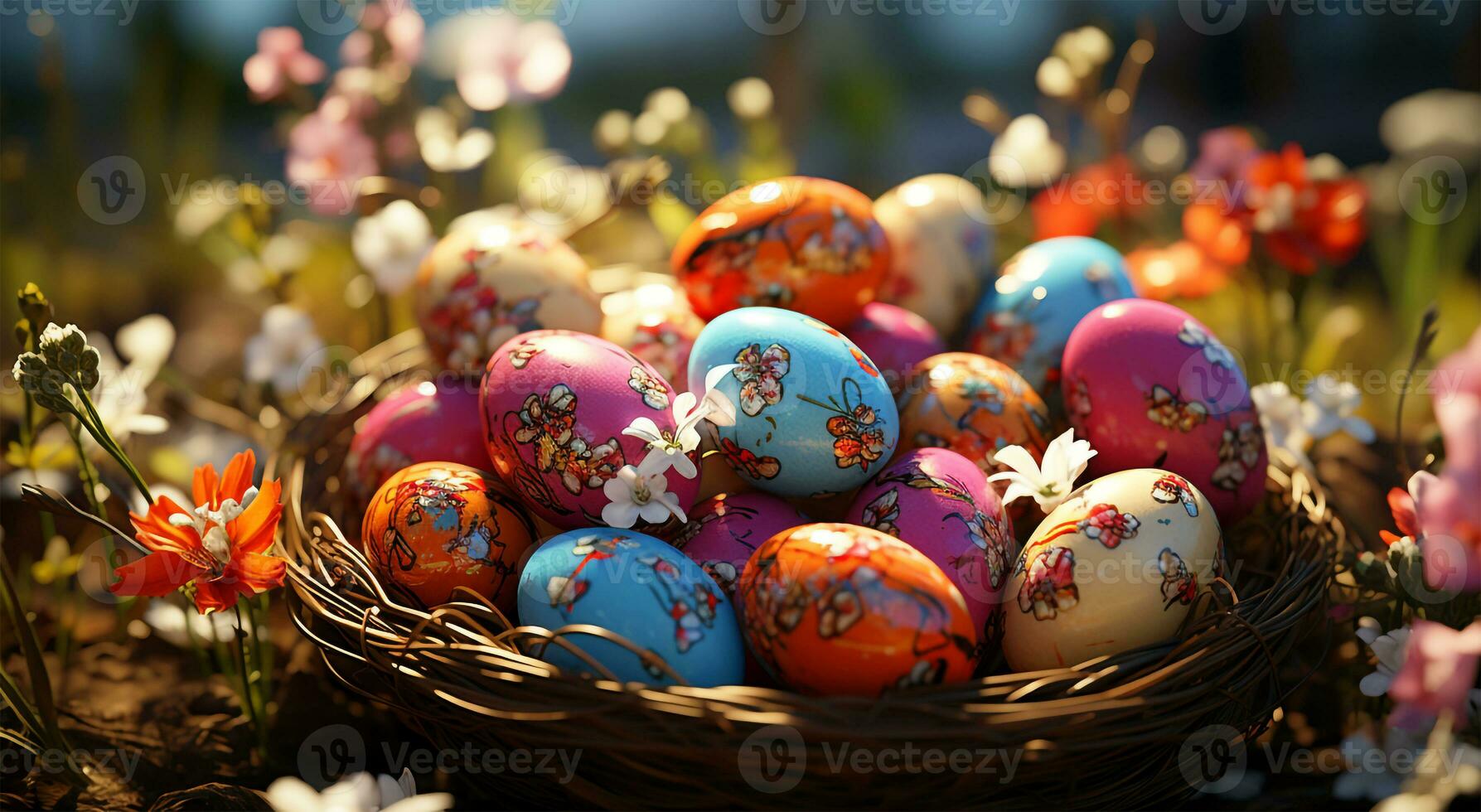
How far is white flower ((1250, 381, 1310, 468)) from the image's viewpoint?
1.50m

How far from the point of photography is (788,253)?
1438mm

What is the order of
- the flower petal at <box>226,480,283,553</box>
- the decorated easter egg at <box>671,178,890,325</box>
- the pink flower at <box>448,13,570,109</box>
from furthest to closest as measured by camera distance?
the pink flower at <box>448,13,570,109</box> → the decorated easter egg at <box>671,178,890,325</box> → the flower petal at <box>226,480,283,553</box>

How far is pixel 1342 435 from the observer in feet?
6.60

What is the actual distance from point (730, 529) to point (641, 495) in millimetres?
137

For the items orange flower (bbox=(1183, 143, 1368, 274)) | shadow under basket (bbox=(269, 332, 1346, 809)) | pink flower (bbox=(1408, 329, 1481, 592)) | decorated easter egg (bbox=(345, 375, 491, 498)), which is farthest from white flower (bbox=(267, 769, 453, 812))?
orange flower (bbox=(1183, 143, 1368, 274))

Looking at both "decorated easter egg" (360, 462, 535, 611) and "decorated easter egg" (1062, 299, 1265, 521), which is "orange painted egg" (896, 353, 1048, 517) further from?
"decorated easter egg" (360, 462, 535, 611)

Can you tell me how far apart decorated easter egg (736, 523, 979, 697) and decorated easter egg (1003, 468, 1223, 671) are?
116 mm

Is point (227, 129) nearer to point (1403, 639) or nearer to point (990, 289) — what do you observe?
point (990, 289)

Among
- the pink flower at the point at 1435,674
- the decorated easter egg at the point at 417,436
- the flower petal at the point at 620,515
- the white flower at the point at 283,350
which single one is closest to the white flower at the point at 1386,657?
the pink flower at the point at 1435,674

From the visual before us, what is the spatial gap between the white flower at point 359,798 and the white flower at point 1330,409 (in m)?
1.27

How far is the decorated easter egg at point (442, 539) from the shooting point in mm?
1181

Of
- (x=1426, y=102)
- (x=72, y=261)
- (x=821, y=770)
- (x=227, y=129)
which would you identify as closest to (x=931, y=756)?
(x=821, y=770)

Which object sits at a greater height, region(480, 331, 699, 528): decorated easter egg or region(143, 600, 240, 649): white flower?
region(480, 331, 699, 528): decorated easter egg

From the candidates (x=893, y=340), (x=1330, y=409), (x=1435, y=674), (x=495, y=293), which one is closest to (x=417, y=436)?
(x=495, y=293)
